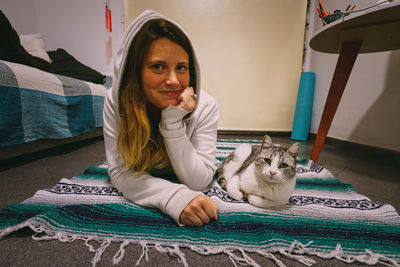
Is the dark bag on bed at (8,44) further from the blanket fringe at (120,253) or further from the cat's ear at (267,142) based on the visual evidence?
the cat's ear at (267,142)

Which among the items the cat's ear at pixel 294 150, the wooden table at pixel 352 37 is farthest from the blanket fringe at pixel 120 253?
the wooden table at pixel 352 37

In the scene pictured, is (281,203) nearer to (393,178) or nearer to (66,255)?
(66,255)

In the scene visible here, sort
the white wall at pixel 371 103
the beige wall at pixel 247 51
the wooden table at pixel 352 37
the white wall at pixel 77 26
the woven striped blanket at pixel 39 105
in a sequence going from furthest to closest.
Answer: the white wall at pixel 77 26, the beige wall at pixel 247 51, the white wall at pixel 371 103, the woven striped blanket at pixel 39 105, the wooden table at pixel 352 37

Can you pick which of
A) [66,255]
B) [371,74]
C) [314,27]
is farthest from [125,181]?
[314,27]

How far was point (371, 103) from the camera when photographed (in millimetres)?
1310

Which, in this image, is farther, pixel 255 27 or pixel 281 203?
pixel 255 27

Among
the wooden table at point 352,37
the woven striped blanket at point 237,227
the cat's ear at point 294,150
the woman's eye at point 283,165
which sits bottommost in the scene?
the woven striped blanket at point 237,227

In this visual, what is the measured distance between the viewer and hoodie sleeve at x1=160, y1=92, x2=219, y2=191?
566 millimetres

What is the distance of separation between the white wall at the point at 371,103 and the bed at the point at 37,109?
7.47 feet

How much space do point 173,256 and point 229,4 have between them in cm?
256

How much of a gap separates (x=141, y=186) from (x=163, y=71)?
0.40 m

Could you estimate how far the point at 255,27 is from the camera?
2.10m

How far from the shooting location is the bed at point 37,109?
89 centimetres

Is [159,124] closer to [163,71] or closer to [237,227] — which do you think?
[163,71]
